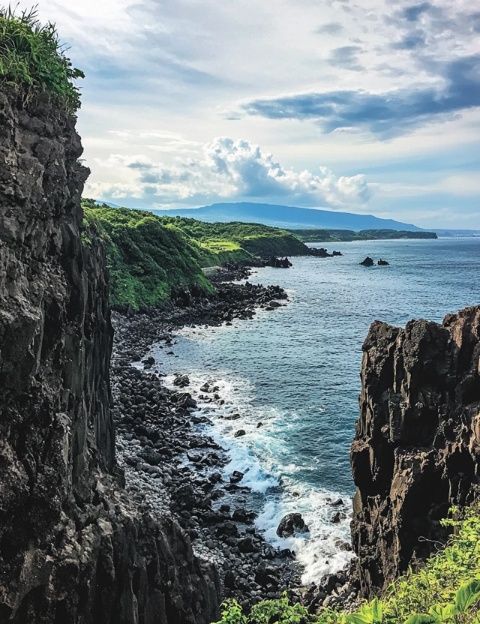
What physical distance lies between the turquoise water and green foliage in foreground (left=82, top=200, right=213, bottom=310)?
12936mm

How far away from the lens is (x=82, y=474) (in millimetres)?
16766

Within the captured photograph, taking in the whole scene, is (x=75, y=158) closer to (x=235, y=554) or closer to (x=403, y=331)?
(x=403, y=331)

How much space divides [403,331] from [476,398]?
4.35 meters

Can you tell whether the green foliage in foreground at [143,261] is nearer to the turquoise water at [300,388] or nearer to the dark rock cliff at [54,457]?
the turquoise water at [300,388]

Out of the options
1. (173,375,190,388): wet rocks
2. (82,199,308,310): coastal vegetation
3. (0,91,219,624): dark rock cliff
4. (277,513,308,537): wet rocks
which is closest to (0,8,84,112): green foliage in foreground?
(0,91,219,624): dark rock cliff

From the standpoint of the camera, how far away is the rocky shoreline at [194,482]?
2548 centimetres

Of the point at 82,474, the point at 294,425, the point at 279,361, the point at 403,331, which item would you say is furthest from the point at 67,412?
the point at 279,361

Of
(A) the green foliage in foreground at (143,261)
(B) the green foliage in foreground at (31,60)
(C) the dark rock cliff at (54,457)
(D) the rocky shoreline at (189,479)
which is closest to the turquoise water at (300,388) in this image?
(D) the rocky shoreline at (189,479)

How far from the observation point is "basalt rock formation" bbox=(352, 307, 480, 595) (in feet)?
65.5

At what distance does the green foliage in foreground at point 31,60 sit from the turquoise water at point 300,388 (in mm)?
23894

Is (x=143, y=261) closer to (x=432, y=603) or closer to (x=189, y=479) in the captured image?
(x=189, y=479)

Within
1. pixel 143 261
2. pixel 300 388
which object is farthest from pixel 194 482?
pixel 143 261

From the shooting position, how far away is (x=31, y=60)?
16.5 meters

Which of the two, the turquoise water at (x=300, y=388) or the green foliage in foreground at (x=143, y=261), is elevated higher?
the green foliage in foreground at (x=143, y=261)
